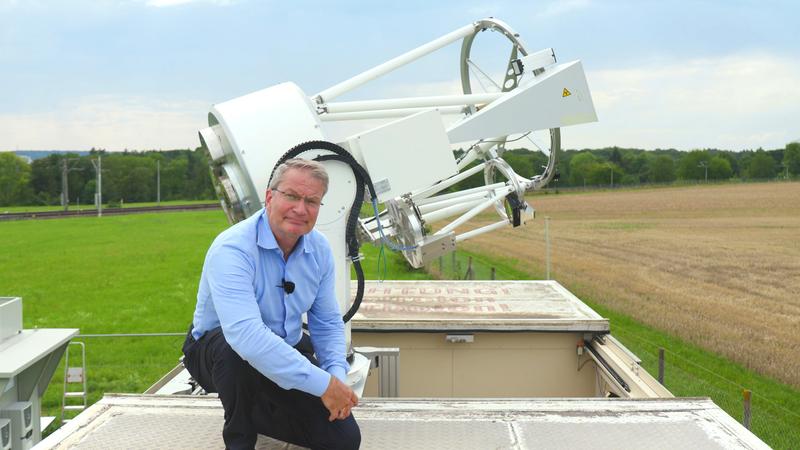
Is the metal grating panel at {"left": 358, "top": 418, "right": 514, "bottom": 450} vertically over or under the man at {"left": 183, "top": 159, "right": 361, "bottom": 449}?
under

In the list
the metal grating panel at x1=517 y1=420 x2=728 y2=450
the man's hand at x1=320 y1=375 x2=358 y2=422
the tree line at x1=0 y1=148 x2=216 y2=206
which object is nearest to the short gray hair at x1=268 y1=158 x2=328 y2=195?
the man's hand at x1=320 y1=375 x2=358 y2=422

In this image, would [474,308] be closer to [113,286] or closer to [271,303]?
[271,303]

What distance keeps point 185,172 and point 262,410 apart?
330ft

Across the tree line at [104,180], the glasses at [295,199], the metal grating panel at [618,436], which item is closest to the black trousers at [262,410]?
the glasses at [295,199]

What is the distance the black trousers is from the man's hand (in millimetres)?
92

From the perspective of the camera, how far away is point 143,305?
18.4 m

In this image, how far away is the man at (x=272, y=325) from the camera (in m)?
3.07

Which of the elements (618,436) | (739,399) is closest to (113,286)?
(739,399)

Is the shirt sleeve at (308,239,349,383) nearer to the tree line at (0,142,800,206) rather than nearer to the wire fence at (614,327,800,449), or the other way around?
the wire fence at (614,327,800,449)

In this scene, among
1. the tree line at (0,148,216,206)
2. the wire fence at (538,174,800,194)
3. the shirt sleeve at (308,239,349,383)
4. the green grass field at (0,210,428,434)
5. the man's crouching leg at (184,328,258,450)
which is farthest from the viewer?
the tree line at (0,148,216,206)

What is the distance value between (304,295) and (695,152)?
9020cm

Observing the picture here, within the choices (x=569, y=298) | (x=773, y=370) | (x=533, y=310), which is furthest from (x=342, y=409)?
(x=773, y=370)

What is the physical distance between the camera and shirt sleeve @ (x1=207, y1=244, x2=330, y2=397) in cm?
304

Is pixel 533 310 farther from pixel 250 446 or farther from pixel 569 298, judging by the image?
pixel 250 446
